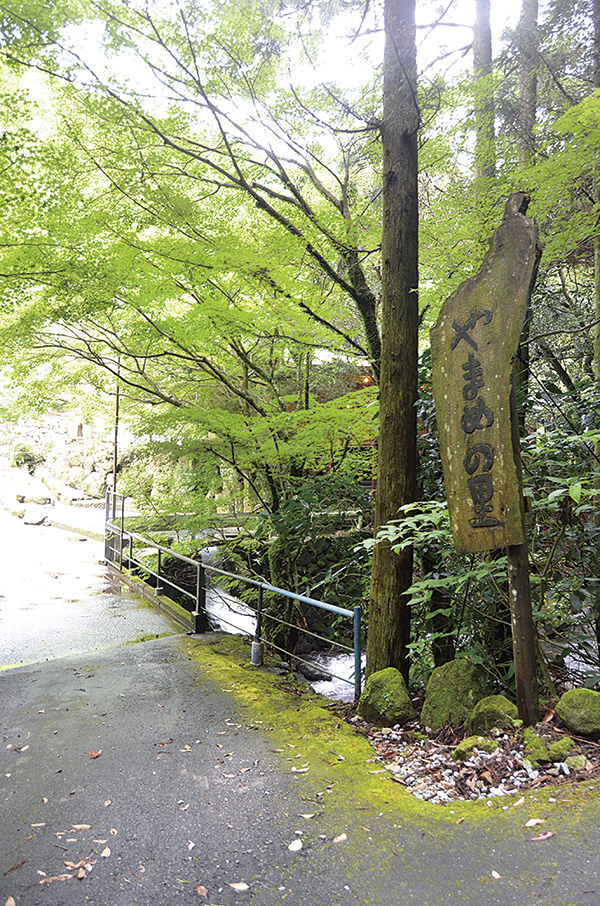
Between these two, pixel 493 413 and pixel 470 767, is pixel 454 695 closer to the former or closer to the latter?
pixel 470 767

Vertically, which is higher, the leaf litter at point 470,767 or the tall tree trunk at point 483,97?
the tall tree trunk at point 483,97

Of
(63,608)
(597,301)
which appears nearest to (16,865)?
(597,301)

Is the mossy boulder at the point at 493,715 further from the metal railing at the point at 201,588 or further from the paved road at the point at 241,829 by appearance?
the metal railing at the point at 201,588

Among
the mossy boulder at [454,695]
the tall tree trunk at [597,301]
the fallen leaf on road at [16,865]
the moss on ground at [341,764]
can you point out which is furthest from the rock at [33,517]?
the tall tree trunk at [597,301]

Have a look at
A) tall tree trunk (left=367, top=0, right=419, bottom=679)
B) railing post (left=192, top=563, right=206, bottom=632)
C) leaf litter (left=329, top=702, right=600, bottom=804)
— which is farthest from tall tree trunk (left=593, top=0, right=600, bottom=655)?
railing post (left=192, top=563, right=206, bottom=632)

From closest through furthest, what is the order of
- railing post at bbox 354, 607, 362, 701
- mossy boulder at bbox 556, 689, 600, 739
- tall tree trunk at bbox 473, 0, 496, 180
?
1. mossy boulder at bbox 556, 689, 600, 739
2. railing post at bbox 354, 607, 362, 701
3. tall tree trunk at bbox 473, 0, 496, 180

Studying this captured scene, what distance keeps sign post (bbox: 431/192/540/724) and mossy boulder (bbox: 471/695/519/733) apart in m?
0.08

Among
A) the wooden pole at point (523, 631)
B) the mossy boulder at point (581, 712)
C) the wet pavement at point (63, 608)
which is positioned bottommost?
the wet pavement at point (63, 608)

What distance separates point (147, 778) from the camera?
3.38m

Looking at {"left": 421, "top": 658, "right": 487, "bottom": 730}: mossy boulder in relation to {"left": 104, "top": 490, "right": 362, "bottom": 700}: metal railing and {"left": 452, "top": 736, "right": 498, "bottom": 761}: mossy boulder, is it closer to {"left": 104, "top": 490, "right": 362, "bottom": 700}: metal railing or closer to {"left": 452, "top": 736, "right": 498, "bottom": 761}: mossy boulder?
{"left": 452, "top": 736, "right": 498, "bottom": 761}: mossy boulder

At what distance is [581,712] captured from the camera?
10.7 feet

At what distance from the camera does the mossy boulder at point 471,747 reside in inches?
128

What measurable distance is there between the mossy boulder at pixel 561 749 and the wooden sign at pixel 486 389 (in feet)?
3.94

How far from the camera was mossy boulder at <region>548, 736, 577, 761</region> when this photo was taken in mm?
3084
